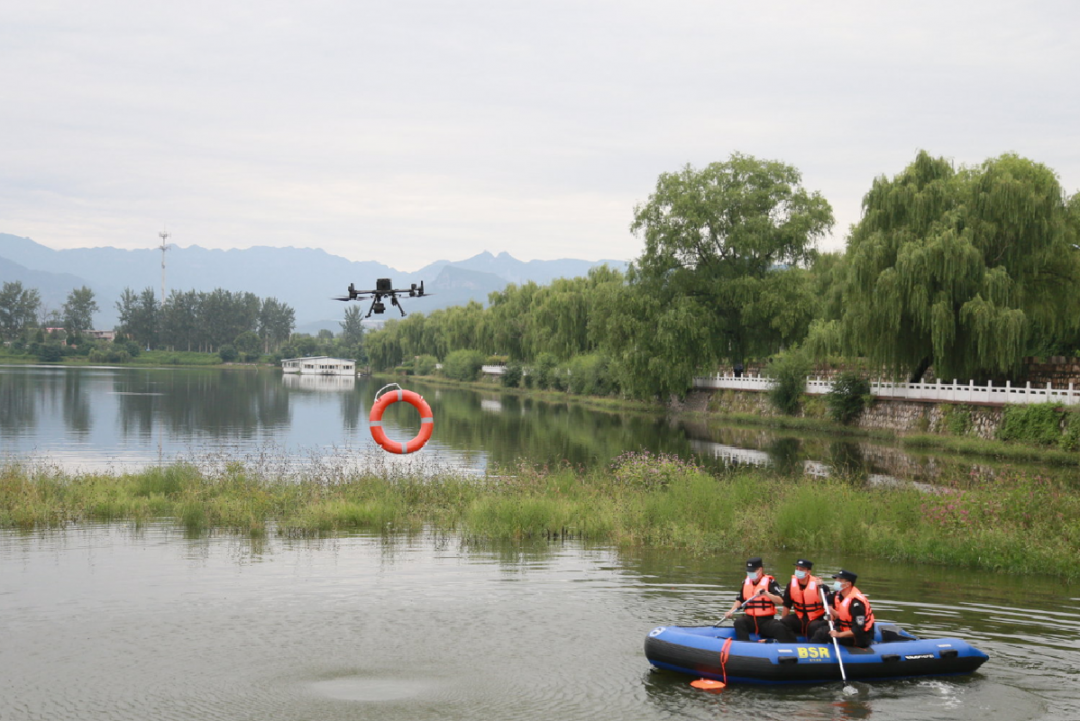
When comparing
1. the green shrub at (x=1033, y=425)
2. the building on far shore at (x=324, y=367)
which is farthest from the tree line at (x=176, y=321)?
the green shrub at (x=1033, y=425)

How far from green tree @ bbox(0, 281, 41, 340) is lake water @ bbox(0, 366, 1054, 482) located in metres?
94.1

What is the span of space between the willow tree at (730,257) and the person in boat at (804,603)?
3567 cm

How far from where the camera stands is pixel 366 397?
2835 inches

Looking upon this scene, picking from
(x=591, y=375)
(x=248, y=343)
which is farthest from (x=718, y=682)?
(x=248, y=343)

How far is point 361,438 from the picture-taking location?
36.9m

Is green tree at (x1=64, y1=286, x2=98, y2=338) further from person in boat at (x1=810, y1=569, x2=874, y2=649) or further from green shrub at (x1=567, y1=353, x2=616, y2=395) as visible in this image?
person in boat at (x1=810, y1=569, x2=874, y2=649)

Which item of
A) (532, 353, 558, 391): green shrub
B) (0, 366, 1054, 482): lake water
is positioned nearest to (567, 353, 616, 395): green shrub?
(0, 366, 1054, 482): lake water

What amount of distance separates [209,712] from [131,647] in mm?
2284

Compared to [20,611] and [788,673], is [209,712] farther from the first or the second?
[788,673]

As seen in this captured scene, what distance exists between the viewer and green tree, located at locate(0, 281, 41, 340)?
142375 mm

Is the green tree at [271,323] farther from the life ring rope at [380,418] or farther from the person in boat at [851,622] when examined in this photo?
the person in boat at [851,622]

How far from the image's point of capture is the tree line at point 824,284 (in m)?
33.8

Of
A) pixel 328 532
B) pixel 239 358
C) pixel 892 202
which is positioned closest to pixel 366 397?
pixel 892 202

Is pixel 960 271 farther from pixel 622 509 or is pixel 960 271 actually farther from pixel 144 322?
pixel 144 322
